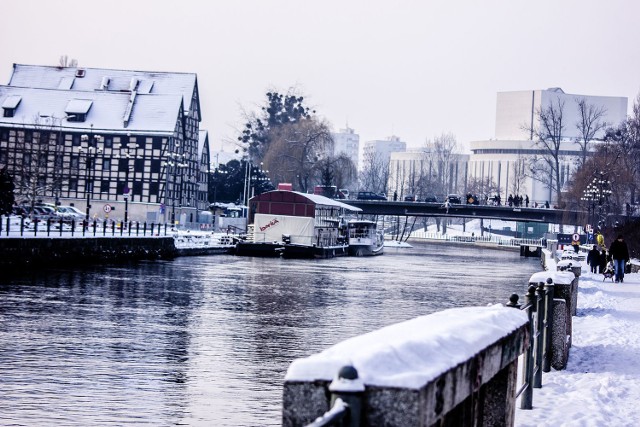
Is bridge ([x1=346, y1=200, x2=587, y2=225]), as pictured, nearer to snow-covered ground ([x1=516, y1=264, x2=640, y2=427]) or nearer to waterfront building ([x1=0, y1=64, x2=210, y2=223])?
waterfront building ([x1=0, y1=64, x2=210, y2=223])

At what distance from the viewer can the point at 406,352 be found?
5512 millimetres

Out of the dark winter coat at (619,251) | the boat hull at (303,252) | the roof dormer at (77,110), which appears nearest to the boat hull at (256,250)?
the boat hull at (303,252)

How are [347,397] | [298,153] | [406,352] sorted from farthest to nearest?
[298,153], [406,352], [347,397]

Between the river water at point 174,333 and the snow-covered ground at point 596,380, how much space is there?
362 centimetres

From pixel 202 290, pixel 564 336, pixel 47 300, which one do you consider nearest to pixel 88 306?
pixel 47 300

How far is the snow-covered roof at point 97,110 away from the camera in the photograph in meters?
99.5

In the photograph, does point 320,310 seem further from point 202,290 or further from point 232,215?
point 232,215

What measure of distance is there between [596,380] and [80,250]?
4007cm

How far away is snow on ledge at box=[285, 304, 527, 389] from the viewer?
196 inches

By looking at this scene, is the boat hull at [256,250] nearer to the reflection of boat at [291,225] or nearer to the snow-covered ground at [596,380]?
the reflection of boat at [291,225]

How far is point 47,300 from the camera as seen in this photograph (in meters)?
31.2

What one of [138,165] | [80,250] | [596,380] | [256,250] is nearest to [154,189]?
[138,165]

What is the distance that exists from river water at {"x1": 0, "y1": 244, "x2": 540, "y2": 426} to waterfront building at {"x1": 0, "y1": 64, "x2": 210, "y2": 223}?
46573 millimetres

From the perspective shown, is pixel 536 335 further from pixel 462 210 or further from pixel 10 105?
pixel 10 105
